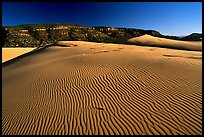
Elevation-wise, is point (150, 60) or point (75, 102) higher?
point (150, 60)

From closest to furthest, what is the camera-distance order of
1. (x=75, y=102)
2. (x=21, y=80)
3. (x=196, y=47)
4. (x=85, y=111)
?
(x=85, y=111)
(x=75, y=102)
(x=21, y=80)
(x=196, y=47)

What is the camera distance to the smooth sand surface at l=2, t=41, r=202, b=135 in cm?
524

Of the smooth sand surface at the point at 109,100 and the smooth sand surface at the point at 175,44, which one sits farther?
the smooth sand surface at the point at 175,44

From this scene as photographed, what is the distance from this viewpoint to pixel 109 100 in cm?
659

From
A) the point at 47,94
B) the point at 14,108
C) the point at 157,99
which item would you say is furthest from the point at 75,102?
the point at 157,99

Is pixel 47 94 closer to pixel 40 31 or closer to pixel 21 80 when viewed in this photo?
pixel 21 80

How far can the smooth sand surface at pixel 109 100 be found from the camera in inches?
206

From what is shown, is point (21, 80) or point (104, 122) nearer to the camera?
point (104, 122)

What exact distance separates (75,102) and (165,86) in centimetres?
303

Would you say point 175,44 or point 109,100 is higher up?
point 175,44

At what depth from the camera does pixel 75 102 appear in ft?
21.8

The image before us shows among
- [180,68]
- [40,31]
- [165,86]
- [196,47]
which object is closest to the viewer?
[165,86]

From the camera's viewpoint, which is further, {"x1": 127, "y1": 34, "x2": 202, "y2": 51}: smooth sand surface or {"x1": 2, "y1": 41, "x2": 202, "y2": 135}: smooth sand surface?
{"x1": 127, "y1": 34, "x2": 202, "y2": 51}: smooth sand surface

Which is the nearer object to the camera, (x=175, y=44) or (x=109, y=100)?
(x=109, y=100)
